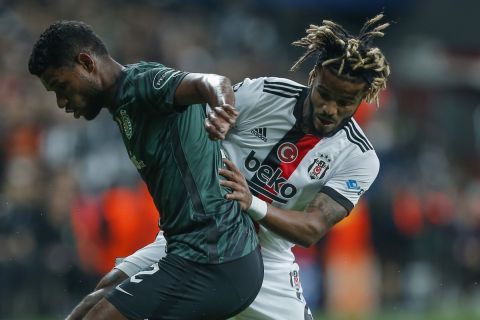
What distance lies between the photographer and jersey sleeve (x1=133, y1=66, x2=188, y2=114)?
5203mm

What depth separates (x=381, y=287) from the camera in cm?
1466

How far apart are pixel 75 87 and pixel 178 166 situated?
61 cm

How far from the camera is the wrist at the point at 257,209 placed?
5.79 m

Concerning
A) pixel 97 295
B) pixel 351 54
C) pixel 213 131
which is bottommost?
pixel 97 295

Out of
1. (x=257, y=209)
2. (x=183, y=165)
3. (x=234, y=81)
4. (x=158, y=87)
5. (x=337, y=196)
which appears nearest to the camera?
(x=158, y=87)

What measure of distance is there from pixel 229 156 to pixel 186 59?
927 centimetres

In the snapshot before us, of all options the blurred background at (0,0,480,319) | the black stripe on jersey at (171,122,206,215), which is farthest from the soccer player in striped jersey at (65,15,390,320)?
the blurred background at (0,0,480,319)

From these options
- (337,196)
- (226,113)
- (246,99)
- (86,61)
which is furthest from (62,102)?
(337,196)

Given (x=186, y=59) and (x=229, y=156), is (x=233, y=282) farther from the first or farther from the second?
(x=186, y=59)

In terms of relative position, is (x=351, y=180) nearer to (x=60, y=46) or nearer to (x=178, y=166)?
(x=178, y=166)

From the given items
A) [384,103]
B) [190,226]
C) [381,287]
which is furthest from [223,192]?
[384,103]

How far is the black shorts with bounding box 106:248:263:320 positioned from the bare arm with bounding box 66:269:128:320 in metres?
0.47

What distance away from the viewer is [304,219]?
6.19 meters

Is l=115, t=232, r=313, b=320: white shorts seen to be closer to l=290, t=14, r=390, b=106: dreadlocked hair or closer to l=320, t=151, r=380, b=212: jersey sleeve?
l=320, t=151, r=380, b=212: jersey sleeve
